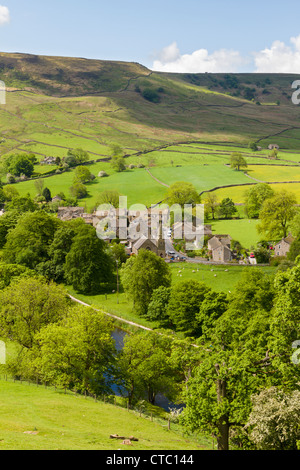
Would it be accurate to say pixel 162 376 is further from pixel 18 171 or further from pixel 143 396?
pixel 18 171

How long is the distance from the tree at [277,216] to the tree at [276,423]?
80.6m

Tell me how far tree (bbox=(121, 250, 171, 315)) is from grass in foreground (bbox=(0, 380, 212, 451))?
98.5ft

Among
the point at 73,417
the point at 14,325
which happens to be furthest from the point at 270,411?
the point at 14,325

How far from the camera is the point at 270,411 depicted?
23.8 metres

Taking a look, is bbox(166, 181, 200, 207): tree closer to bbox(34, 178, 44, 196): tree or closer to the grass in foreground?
bbox(34, 178, 44, 196): tree

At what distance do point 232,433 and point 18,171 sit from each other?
168907mm

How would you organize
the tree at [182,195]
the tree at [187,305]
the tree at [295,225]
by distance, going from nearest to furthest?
the tree at [187,305] → the tree at [295,225] → the tree at [182,195]

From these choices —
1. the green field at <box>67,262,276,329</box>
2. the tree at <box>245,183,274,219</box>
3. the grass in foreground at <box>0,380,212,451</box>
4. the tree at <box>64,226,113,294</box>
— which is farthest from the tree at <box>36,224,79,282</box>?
the tree at <box>245,183,274,219</box>

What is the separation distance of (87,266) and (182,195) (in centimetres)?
6586

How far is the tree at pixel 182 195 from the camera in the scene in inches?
5399

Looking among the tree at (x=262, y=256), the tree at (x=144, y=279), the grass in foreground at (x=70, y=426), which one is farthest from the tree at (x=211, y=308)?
the tree at (x=262, y=256)

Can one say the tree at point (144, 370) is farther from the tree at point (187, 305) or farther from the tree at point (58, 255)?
the tree at point (58, 255)

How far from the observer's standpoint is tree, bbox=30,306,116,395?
134 ft
